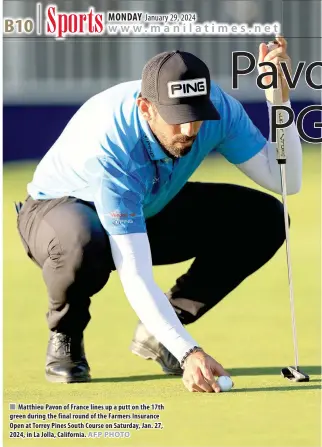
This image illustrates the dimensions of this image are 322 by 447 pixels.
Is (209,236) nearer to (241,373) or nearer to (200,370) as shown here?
(241,373)

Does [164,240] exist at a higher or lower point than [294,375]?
higher

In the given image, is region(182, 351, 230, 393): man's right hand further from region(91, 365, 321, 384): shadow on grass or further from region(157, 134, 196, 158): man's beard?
region(157, 134, 196, 158): man's beard

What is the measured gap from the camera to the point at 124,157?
3936 mm

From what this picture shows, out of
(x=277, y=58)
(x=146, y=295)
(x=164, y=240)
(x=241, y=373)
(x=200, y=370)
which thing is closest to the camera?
(x=200, y=370)

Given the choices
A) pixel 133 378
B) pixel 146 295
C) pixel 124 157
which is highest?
pixel 124 157

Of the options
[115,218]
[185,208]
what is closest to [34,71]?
[185,208]

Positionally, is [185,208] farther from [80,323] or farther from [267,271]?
[267,271]

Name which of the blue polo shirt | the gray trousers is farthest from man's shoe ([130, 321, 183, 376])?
the blue polo shirt

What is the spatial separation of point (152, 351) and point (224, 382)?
0.59 metres

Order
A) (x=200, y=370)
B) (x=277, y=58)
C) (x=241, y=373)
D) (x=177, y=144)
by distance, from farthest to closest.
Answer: (x=241, y=373), (x=277, y=58), (x=177, y=144), (x=200, y=370)

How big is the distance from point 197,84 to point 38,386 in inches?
49.3

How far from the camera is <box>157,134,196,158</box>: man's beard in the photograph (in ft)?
12.9

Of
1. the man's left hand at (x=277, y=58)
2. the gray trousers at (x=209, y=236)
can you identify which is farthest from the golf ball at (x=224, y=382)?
the man's left hand at (x=277, y=58)

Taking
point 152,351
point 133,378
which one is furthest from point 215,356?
point 133,378
